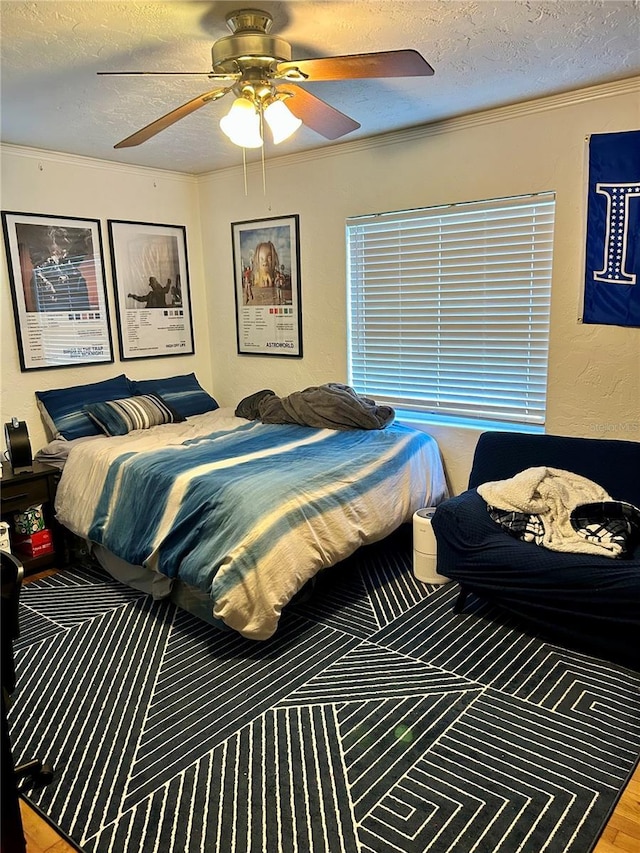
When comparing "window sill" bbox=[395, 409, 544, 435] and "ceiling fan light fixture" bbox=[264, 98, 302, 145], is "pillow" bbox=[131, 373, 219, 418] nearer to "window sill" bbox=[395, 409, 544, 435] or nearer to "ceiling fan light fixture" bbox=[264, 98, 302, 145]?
"window sill" bbox=[395, 409, 544, 435]

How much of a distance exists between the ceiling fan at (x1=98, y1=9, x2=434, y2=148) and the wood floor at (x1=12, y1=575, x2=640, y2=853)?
7.78 ft

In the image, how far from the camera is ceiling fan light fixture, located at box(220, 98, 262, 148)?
2.13 metres

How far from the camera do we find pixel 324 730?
2145 millimetres

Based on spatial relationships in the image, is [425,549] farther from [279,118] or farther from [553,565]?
[279,118]

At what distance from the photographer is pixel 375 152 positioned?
368 centimetres

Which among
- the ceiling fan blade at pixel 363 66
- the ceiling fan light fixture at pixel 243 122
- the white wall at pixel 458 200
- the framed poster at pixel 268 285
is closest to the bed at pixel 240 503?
the white wall at pixel 458 200

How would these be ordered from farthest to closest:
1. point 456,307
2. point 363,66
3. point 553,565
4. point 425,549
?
point 456,307 < point 425,549 < point 553,565 < point 363,66

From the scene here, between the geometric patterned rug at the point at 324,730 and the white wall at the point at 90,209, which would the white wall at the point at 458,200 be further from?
the geometric patterned rug at the point at 324,730

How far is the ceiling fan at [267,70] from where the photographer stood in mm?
1938

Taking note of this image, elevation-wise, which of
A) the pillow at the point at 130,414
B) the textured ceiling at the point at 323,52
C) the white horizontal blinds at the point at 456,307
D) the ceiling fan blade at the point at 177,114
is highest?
the textured ceiling at the point at 323,52

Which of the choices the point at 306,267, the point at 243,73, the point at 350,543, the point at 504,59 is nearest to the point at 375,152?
the point at 306,267

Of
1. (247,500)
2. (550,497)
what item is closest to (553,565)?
(550,497)

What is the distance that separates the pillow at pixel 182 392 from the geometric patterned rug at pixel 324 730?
1692 mm

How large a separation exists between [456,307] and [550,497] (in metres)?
1.37
